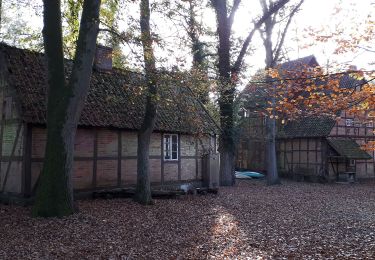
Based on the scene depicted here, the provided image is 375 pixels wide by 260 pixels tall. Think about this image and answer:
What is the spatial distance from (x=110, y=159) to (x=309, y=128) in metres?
17.1

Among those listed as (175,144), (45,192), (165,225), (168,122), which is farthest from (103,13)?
(165,225)

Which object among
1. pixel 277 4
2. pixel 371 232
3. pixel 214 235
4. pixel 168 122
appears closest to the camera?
pixel 214 235

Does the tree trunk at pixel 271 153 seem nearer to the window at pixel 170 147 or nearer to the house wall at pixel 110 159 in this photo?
the house wall at pixel 110 159

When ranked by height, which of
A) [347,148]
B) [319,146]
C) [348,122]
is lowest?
[347,148]

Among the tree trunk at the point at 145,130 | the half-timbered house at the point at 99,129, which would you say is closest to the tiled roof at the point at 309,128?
the half-timbered house at the point at 99,129

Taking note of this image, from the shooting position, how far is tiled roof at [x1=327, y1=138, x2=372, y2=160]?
1049 inches

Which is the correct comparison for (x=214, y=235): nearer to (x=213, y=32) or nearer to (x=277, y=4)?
(x=277, y=4)

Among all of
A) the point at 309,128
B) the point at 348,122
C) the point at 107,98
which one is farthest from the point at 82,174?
the point at 348,122

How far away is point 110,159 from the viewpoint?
52.4ft

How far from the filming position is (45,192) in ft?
35.3

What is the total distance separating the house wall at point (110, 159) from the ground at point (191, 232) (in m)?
1.44

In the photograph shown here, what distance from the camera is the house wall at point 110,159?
13.9 m

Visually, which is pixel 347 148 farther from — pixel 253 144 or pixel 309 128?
pixel 253 144

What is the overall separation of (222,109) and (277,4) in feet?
19.9
